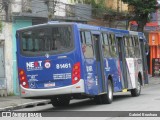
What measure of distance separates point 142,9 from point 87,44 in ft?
64.9

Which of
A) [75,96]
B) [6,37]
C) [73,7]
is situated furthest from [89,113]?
[73,7]

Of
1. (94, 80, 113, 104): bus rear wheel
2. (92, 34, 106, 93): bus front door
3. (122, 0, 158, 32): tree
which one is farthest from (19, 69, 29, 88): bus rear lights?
(122, 0, 158, 32): tree

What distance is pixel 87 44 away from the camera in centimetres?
1855

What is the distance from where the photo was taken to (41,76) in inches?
701

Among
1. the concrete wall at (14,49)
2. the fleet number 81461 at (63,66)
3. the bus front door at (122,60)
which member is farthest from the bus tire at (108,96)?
the concrete wall at (14,49)

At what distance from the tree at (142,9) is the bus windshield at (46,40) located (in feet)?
66.6

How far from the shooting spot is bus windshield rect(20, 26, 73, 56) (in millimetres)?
17734

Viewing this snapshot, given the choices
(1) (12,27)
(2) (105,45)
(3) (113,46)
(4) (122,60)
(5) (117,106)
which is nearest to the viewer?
(5) (117,106)

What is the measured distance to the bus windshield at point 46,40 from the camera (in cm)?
1773

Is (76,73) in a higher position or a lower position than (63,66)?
lower

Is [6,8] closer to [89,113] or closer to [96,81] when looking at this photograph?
[96,81]

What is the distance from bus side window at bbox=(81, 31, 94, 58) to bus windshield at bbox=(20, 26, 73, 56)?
2.03 feet

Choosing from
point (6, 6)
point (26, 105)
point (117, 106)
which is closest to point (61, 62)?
point (117, 106)

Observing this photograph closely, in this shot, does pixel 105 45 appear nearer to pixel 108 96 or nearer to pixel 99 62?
pixel 99 62
